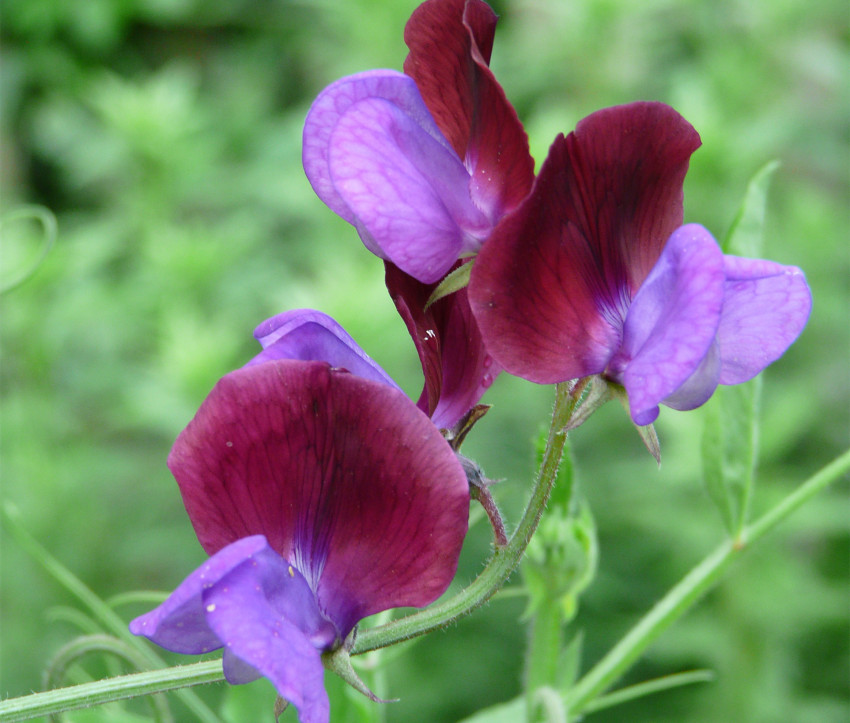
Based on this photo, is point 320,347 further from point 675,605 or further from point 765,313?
point 675,605

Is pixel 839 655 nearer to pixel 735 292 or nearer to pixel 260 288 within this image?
pixel 260 288

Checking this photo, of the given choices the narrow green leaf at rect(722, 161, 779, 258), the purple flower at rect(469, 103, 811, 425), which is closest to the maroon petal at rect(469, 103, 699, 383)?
the purple flower at rect(469, 103, 811, 425)

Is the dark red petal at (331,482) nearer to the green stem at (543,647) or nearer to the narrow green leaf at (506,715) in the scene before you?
the green stem at (543,647)

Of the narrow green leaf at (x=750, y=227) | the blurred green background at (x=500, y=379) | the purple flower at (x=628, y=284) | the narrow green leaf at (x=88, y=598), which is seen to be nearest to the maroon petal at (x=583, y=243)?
the purple flower at (x=628, y=284)

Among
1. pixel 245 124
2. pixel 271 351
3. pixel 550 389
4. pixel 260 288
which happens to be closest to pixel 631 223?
pixel 271 351

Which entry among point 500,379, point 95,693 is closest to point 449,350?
point 95,693

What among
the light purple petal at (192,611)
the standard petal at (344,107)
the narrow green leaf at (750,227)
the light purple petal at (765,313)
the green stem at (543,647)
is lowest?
the green stem at (543,647)

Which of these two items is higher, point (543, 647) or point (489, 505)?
point (489, 505)
